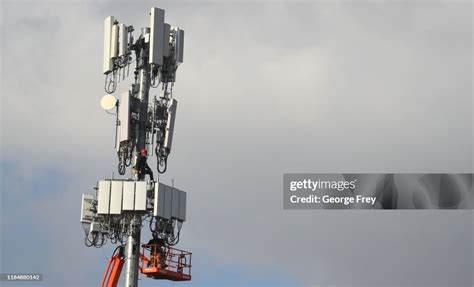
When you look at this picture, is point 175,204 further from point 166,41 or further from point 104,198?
point 166,41

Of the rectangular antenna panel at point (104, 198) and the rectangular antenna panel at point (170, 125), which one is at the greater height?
the rectangular antenna panel at point (170, 125)

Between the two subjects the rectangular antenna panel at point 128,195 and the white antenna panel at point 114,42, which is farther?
the white antenna panel at point 114,42

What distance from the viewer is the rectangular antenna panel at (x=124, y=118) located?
107 m

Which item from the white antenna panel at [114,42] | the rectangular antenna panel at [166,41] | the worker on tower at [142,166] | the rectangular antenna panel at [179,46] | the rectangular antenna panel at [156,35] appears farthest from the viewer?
the rectangular antenna panel at [179,46]

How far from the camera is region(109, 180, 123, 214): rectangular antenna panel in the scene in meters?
105

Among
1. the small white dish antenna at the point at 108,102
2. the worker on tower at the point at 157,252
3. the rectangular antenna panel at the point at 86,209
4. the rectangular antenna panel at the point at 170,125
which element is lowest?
the worker on tower at the point at 157,252

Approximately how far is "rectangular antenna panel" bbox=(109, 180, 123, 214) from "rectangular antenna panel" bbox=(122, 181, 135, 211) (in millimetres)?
322

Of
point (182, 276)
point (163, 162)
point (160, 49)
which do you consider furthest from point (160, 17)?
point (182, 276)

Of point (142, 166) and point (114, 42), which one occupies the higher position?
point (114, 42)

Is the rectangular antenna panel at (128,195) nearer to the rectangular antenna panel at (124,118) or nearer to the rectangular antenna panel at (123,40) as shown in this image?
the rectangular antenna panel at (124,118)

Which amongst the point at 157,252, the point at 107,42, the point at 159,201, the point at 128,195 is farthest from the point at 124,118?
the point at 157,252

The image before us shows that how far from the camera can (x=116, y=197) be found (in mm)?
105250

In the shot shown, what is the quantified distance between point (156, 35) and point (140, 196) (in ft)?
41.5

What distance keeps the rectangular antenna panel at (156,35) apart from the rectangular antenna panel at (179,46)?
1.81m
